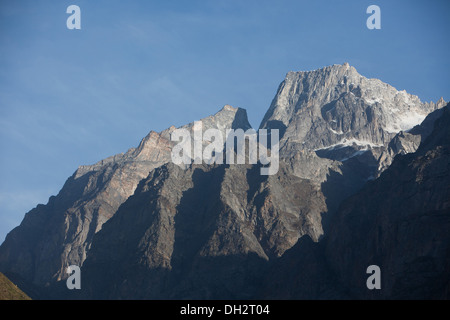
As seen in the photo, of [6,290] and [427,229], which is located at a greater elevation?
[427,229]

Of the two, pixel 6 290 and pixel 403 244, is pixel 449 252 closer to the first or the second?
pixel 403 244

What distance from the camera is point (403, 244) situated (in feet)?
651

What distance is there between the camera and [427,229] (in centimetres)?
19638
